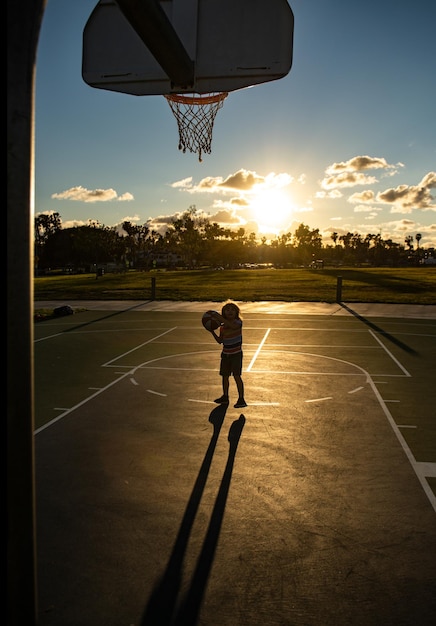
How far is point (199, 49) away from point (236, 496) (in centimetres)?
495

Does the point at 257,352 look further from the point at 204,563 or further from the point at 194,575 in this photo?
the point at 194,575

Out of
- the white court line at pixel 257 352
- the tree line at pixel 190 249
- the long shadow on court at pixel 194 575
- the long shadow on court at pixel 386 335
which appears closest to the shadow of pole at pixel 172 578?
the long shadow on court at pixel 194 575

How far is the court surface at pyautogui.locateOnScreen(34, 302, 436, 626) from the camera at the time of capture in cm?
436

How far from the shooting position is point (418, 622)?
408cm

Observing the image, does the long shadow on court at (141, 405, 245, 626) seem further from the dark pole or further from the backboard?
the backboard

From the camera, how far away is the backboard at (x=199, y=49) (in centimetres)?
484

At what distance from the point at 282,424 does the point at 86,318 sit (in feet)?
56.9

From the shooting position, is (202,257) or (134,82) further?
(202,257)

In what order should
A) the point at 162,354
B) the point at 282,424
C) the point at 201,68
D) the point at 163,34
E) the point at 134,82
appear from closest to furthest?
the point at 163,34, the point at 201,68, the point at 134,82, the point at 282,424, the point at 162,354

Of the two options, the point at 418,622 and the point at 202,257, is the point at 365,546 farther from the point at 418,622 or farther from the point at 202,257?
the point at 202,257

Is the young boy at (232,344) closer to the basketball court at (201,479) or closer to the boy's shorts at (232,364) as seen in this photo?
the boy's shorts at (232,364)

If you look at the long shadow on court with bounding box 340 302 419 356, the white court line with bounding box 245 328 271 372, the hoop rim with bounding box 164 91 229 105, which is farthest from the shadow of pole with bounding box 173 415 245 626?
the long shadow on court with bounding box 340 302 419 356

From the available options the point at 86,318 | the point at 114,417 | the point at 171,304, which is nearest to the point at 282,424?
the point at 114,417

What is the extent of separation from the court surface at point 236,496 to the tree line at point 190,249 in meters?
75.4
